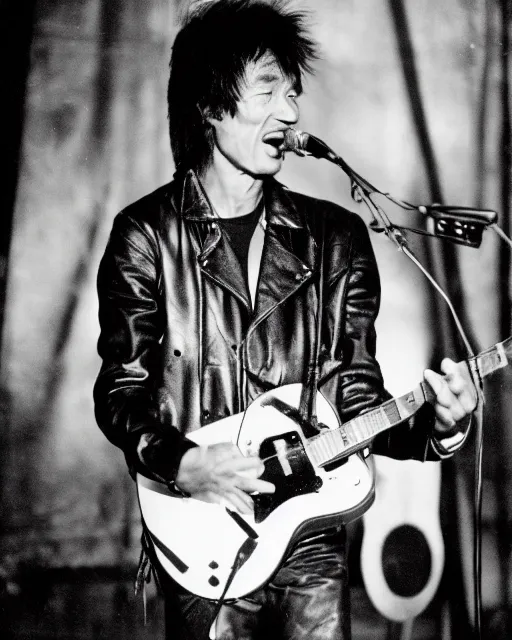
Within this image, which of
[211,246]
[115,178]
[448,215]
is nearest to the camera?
[448,215]

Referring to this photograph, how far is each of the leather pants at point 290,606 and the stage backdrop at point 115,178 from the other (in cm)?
31

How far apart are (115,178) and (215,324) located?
21.5 inches

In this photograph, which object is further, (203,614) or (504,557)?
(504,557)

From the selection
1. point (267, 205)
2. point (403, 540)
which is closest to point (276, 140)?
point (267, 205)

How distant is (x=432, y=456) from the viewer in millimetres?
1938

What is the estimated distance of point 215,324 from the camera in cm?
Result: 194

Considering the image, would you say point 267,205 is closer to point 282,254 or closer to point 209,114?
point 282,254

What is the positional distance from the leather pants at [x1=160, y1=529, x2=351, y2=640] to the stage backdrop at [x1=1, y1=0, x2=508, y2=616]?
1.00 feet

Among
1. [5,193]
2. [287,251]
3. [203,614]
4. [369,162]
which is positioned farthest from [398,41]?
[203,614]

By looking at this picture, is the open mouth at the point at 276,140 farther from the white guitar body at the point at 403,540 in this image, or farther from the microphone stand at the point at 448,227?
the white guitar body at the point at 403,540

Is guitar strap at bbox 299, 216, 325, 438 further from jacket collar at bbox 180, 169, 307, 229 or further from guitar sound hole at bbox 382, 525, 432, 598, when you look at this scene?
guitar sound hole at bbox 382, 525, 432, 598

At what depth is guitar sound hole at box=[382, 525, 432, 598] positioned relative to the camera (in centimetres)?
201

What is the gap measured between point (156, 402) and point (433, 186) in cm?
101

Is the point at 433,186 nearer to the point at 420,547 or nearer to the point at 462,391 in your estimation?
the point at 462,391
